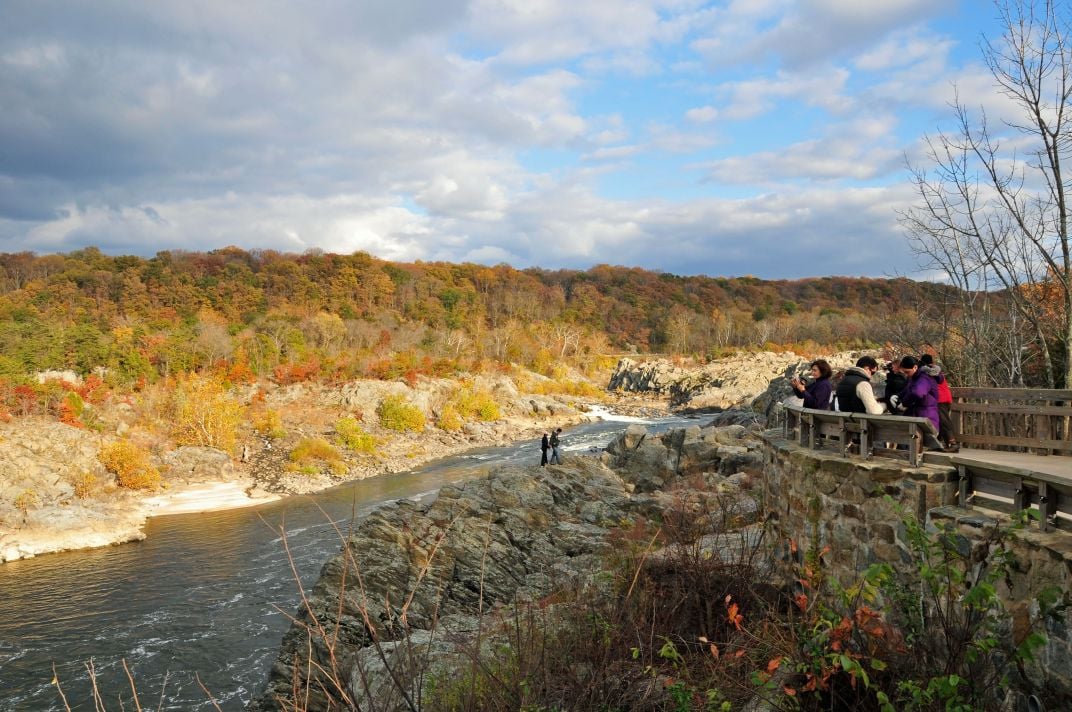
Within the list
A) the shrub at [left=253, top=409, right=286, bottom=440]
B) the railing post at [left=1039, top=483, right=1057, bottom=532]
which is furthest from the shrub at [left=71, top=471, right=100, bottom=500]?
the railing post at [left=1039, top=483, right=1057, bottom=532]

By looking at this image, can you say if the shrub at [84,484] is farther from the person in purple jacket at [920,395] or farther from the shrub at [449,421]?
the person in purple jacket at [920,395]

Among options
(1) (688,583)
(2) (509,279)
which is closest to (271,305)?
(2) (509,279)

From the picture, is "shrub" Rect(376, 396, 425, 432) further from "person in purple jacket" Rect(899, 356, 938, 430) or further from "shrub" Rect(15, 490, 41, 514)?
"person in purple jacket" Rect(899, 356, 938, 430)

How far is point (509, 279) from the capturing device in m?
113

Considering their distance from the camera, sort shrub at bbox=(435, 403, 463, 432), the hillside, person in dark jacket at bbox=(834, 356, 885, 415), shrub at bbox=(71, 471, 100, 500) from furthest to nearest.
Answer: the hillside < shrub at bbox=(435, 403, 463, 432) < shrub at bbox=(71, 471, 100, 500) < person in dark jacket at bbox=(834, 356, 885, 415)

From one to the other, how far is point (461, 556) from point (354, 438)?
79.1 feet

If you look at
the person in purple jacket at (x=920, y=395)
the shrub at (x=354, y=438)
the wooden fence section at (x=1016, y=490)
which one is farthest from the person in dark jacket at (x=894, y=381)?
the shrub at (x=354, y=438)

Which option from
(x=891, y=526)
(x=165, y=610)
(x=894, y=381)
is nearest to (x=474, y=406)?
(x=165, y=610)

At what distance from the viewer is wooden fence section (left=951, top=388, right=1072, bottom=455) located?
27.2 feet

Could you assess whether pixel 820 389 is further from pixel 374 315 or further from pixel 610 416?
pixel 374 315

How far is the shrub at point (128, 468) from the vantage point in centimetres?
2808

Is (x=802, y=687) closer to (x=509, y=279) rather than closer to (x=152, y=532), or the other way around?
(x=152, y=532)

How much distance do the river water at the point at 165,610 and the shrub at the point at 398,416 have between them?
1492 cm

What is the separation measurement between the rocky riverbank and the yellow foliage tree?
96cm
